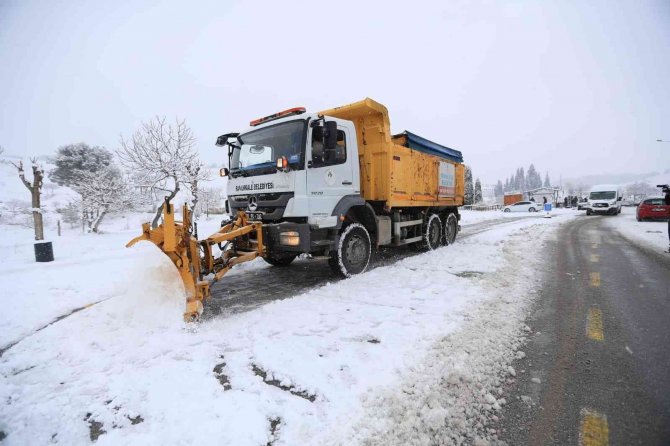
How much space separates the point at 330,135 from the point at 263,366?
11.9ft

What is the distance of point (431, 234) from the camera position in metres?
9.25

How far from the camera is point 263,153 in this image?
5.64 meters

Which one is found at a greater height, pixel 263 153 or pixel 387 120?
pixel 387 120

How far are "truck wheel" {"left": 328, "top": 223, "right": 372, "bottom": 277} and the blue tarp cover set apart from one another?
9.49ft

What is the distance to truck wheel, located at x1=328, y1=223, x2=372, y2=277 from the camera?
19.1ft

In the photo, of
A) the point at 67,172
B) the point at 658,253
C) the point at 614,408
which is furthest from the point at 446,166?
the point at 67,172

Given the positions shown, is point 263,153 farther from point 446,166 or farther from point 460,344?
point 446,166

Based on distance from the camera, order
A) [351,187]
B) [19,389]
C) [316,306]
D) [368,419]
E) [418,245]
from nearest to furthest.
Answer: [368,419] < [19,389] < [316,306] < [351,187] < [418,245]

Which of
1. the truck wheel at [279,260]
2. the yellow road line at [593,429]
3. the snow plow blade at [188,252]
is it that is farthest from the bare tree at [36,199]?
the yellow road line at [593,429]

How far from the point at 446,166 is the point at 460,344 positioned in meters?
7.69

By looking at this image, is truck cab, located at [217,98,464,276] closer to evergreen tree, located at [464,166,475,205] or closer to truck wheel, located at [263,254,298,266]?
truck wheel, located at [263,254,298,266]

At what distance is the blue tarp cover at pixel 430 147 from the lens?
7867 millimetres

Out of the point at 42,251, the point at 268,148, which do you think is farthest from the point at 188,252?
the point at 42,251

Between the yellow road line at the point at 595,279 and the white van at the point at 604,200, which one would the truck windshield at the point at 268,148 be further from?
the white van at the point at 604,200
